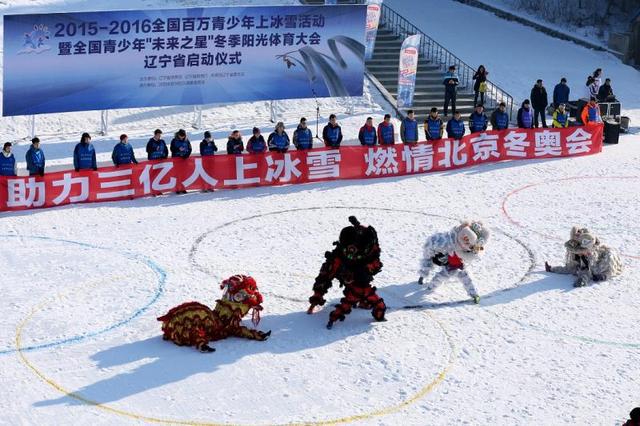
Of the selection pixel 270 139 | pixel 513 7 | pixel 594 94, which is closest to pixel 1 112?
pixel 270 139

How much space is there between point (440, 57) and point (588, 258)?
1477 centimetres

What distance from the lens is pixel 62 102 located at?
22.7 metres

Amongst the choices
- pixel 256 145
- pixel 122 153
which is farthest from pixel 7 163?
pixel 256 145

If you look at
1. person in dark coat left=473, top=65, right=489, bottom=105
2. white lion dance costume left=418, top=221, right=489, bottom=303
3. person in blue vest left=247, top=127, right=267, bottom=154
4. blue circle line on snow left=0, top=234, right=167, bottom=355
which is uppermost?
person in dark coat left=473, top=65, right=489, bottom=105

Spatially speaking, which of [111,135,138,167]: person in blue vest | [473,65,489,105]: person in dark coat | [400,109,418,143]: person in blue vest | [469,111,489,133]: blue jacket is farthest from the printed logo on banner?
[111,135,138,167]: person in blue vest

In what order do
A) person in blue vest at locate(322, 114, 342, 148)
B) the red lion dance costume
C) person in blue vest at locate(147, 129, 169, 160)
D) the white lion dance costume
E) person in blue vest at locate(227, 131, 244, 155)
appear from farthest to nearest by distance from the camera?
person in blue vest at locate(322, 114, 342, 148) → person in blue vest at locate(227, 131, 244, 155) → person in blue vest at locate(147, 129, 169, 160) → the white lion dance costume → the red lion dance costume

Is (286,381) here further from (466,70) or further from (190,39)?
(466,70)

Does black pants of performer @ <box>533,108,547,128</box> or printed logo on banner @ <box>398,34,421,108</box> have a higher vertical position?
printed logo on banner @ <box>398,34,421,108</box>

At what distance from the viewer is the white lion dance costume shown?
14531 mm

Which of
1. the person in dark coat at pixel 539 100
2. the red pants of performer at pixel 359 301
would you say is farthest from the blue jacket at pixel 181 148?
the person in dark coat at pixel 539 100

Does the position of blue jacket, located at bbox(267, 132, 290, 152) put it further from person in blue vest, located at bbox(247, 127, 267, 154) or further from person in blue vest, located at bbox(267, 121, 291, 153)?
person in blue vest, located at bbox(247, 127, 267, 154)

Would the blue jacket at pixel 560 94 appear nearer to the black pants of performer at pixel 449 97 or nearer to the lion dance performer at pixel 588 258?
the black pants of performer at pixel 449 97

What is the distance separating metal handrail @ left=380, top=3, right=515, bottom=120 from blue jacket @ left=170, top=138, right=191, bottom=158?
998 centimetres

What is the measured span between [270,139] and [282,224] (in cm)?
352
